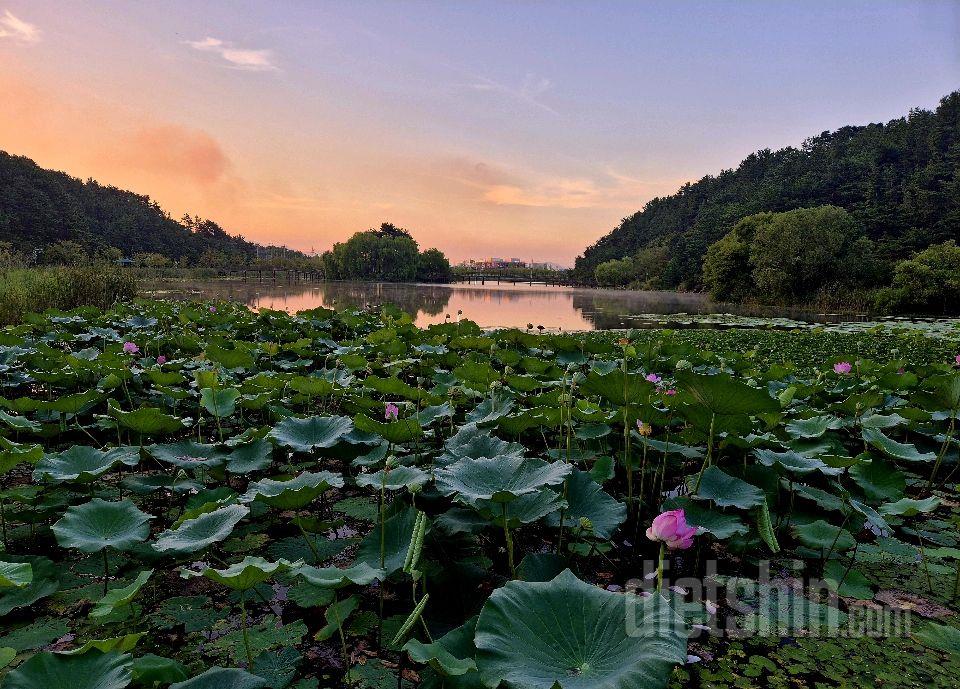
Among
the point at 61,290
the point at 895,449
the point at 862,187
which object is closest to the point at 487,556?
the point at 895,449

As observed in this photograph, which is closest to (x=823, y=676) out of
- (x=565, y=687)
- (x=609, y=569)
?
(x=609, y=569)

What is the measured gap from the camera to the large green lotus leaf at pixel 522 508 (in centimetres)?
128

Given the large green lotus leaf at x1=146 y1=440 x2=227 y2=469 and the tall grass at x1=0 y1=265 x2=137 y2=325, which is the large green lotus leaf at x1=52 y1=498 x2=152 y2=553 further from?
the tall grass at x1=0 y1=265 x2=137 y2=325

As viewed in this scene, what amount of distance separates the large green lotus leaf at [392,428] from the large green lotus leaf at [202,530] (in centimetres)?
60

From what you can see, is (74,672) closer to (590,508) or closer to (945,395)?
(590,508)

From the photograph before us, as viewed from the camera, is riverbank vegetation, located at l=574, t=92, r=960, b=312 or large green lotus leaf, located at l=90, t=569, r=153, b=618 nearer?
large green lotus leaf, located at l=90, t=569, r=153, b=618

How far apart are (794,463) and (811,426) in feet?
2.38

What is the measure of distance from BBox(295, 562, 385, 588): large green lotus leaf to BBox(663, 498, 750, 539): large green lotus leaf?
922mm

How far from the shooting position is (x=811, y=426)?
2309mm

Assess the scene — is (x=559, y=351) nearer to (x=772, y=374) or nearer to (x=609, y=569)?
(x=772, y=374)

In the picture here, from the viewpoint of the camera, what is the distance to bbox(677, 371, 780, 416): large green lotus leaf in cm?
141

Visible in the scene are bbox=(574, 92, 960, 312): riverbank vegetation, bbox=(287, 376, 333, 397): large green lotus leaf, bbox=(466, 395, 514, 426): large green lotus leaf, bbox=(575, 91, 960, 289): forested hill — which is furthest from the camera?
bbox=(575, 91, 960, 289): forested hill

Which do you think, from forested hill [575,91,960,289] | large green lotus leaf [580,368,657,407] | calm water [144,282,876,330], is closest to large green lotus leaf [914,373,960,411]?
large green lotus leaf [580,368,657,407]

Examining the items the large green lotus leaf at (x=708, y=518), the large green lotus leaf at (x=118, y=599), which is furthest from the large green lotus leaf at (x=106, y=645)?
the large green lotus leaf at (x=708, y=518)
